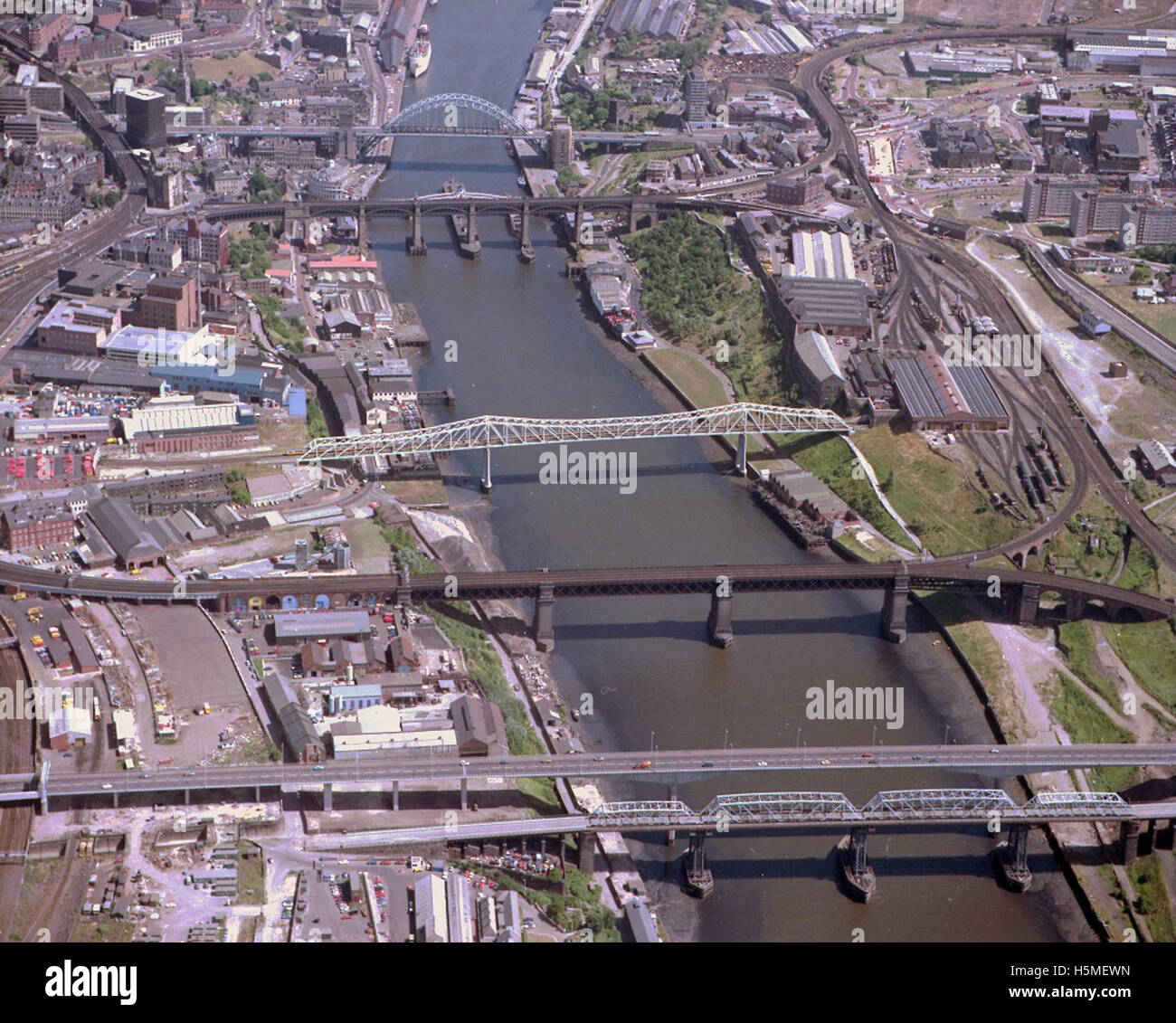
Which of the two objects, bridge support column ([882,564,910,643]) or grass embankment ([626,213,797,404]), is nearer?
bridge support column ([882,564,910,643])

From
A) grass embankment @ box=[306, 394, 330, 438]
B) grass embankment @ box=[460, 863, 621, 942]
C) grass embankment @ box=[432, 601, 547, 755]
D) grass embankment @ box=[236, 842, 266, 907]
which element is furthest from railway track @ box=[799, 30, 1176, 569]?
grass embankment @ box=[236, 842, 266, 907]

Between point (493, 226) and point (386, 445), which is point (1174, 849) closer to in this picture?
Result: point (386, 445)

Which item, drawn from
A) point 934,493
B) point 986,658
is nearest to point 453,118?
point 934,493

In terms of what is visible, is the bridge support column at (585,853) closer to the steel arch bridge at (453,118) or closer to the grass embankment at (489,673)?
the grass embankment at (489,673)

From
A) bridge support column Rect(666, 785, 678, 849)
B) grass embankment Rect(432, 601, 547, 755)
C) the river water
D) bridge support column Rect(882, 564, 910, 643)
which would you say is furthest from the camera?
bridge support column Rect(882, 564, 910, 643)

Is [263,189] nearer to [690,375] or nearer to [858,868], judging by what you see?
[690,375]

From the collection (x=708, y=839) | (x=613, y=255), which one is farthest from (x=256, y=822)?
(x=613, y=255)

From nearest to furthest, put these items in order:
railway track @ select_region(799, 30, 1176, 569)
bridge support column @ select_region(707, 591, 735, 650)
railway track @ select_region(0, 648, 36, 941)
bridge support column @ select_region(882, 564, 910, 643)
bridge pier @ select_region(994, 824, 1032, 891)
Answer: railway track @ select_region(0, 648, 36, 941) → bridge pier @ select_region(994, 824, 1032, 891) → bridge support column @ select_region(707, 591, 735, 650) → bridge support column @ select_region(882, 564, 910, 643) → railway track @ select_region(799, 30, 1176, 569)

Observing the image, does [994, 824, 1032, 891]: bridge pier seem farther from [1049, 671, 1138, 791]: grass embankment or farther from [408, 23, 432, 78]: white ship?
[408, 23, 432, 78]: white ship
